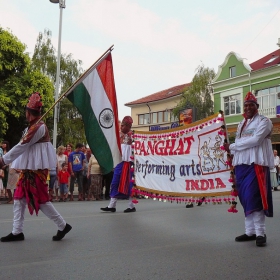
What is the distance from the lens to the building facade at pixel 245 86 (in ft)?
114

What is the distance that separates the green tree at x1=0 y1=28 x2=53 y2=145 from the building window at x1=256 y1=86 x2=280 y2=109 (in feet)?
55.3

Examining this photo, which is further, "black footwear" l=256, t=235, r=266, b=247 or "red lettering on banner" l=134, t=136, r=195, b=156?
"red lettering on banner" l=134, t=136, r=195, b=156

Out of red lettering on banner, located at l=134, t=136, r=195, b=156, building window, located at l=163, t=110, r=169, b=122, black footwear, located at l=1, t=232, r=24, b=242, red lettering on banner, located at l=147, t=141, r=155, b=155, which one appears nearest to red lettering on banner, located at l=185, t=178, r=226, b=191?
red lettering on banner, located at l=134, t=136, r=195, b=156

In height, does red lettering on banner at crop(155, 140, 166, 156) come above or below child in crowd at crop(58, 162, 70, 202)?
above

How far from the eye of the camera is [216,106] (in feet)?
132

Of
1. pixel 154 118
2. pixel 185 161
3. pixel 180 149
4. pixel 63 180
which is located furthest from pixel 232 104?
pixel 185 161

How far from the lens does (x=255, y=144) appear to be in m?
5.66

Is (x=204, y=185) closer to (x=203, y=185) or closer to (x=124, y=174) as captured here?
(x=203, y=185)

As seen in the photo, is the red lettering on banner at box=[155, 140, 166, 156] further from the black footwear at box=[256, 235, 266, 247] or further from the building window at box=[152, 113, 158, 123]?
the building window at box=[152, 113, 158, 123]

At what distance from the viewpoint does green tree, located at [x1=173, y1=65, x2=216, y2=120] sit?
127 feet

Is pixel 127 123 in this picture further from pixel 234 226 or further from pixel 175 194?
pixel 234 226

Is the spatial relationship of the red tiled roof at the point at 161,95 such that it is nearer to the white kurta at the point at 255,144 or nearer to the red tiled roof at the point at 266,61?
the red tiled roof at the point at 266,61

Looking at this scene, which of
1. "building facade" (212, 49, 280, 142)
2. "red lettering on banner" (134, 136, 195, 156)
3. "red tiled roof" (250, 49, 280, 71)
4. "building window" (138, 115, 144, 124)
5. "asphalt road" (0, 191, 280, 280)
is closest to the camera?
"asphalt road" (0, 191, 280, 280)

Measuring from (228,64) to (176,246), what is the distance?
35.8m
